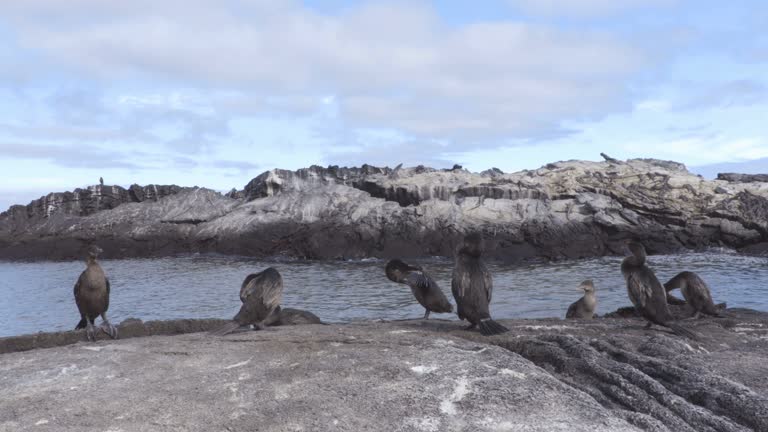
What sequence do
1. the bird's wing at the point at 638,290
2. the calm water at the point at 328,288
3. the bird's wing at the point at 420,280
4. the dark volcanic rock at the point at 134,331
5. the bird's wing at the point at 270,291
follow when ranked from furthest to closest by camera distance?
the calm water at the point at 328,288, the bird's wing at the point at 420,280, the dark volcanic rock at the point at 134,331, the bird's wing at the point at 638,290, the bird's wing at the point at 270,291

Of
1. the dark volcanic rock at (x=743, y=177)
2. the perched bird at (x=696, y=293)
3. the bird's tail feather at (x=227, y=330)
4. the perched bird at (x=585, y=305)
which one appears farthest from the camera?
the dark volcanic rock at (x=743, y=177)

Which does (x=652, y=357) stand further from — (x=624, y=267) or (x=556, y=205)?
(x=556, y=205)

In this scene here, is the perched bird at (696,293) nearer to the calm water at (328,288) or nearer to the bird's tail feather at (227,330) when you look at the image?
the bird's tail feather at (227,330)

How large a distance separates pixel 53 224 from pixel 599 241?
42534mm

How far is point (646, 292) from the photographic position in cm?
895

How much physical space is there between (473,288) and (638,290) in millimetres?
2741

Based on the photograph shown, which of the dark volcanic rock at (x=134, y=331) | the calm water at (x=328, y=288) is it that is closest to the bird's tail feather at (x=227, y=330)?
the dark volcanic rock at (x=134, y=331)

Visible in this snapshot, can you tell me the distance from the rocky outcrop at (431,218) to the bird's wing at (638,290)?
27512 mm

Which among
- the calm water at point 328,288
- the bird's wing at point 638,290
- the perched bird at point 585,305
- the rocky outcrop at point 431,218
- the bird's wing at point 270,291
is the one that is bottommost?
the calm water at point 328,288

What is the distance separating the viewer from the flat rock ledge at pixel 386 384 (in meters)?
4.78

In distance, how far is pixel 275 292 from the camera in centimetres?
887

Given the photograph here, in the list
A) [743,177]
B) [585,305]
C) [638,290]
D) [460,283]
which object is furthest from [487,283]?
[743,177]

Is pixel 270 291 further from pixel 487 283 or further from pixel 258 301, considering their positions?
pixel 487 283

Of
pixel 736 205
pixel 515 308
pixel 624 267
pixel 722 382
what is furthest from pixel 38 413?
pixel 736 205
